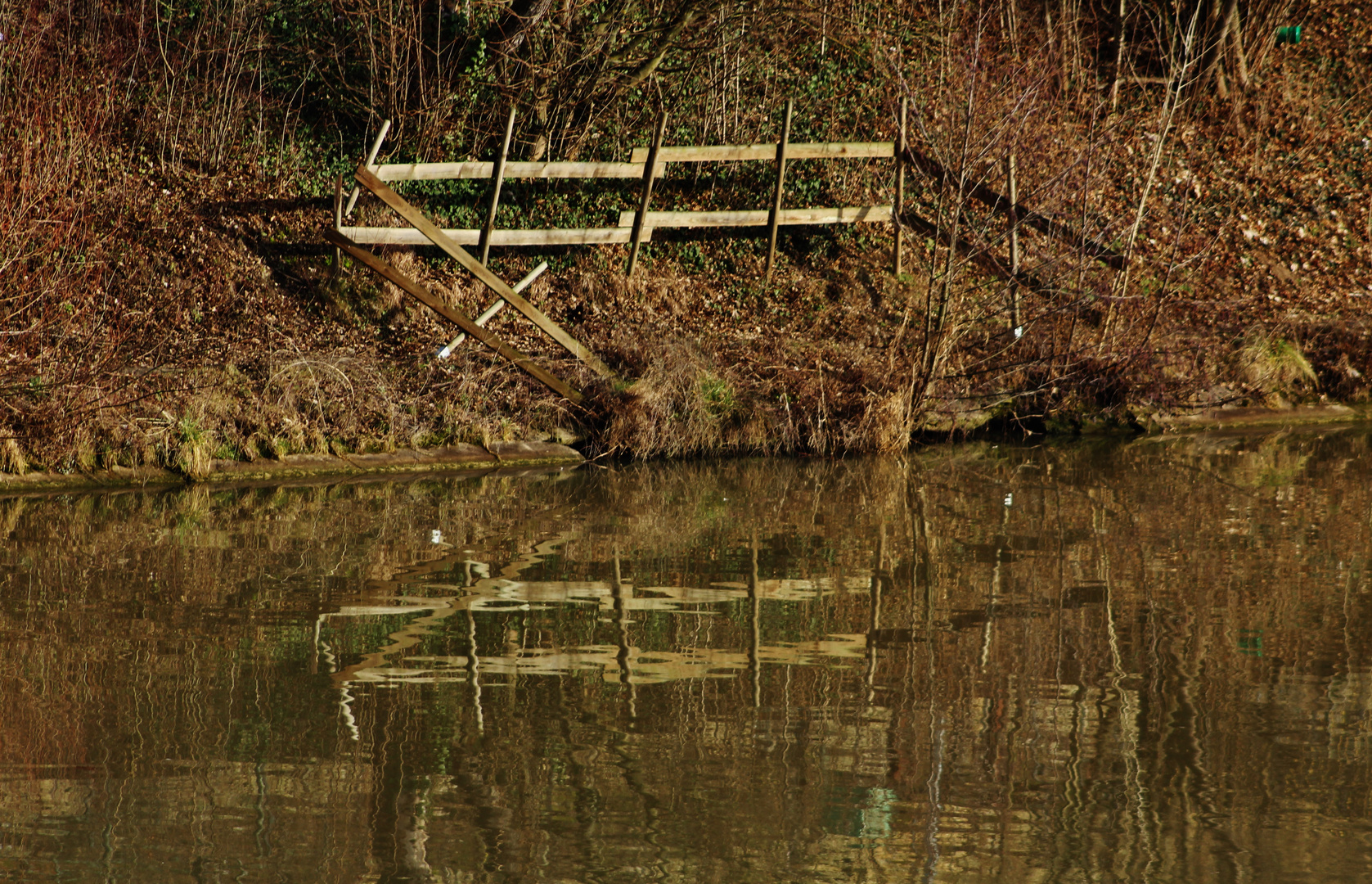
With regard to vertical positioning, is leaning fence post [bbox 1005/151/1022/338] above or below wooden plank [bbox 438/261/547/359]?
above

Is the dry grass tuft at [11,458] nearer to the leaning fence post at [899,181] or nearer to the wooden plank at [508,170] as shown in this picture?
the wooden plank at [508,170]

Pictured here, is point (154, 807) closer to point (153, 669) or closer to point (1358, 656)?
point (153, 669)

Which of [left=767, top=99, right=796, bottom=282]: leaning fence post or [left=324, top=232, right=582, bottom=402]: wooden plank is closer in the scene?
[left=324, top=232, right=582, bottom=402]: wooden plank

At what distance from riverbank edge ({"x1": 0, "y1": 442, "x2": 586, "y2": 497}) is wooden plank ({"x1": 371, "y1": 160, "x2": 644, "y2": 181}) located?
2.86 m

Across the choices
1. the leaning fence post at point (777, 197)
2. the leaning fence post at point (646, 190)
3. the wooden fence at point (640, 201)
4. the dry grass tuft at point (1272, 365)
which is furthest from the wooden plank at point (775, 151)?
the dry grass tuft at point (1272, 365)

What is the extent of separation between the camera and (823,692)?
6324 mm

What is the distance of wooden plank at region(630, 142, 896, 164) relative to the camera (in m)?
15.4

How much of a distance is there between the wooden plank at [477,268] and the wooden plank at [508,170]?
0.79 feet

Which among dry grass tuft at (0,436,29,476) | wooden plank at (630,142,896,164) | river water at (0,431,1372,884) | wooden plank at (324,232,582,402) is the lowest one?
river water at (0,431,1372,884)

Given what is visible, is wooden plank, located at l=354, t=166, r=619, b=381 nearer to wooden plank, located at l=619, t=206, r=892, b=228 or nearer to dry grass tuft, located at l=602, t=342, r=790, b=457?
dry grass tuft, located at l=602, t=342, r=790, b=457

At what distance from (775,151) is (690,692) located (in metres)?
10.3

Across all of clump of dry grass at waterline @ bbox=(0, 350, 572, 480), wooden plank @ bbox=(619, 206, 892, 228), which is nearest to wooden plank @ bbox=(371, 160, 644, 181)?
wooden plank @ bbox=(619, 206, 892, 228)

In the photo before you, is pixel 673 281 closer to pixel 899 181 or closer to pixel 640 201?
pixel 640 201

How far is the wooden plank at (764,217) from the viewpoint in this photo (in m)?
15.6
